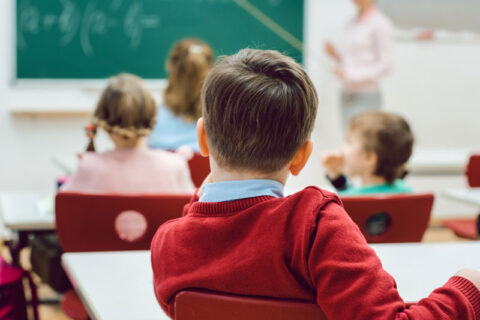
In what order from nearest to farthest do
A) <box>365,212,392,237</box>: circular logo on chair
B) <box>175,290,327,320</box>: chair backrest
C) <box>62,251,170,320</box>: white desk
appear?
<box>175,290,327,320</box>: chair backrest → <box>62,251,170,320</box>: white desk → <box>365,212,392,237</box>: circular logo on chair

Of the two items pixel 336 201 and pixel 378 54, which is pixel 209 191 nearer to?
pixel 336 201

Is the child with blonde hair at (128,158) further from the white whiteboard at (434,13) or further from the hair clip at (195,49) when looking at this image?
the white whiteboard at (434,13)

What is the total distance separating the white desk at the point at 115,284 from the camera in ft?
3.58

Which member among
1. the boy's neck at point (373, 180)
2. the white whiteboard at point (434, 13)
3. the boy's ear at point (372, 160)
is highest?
the white whiteboard at point (434, 13)

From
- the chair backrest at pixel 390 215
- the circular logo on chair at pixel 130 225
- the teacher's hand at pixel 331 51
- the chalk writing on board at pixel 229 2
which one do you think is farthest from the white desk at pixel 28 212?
the teacher's hand at pixel 331 51

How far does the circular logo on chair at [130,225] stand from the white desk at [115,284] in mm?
162

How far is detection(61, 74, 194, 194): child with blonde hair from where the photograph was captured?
2.03 metres

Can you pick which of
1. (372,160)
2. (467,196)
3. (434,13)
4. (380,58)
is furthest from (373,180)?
(434,13)

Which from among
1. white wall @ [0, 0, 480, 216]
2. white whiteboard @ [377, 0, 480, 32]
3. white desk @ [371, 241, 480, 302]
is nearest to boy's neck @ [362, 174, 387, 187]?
white desk @ [371, 241, 480, 302]

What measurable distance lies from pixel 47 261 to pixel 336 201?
1.65m

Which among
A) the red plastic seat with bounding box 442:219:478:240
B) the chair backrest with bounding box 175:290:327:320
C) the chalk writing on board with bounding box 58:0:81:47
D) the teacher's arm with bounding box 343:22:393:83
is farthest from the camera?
the teacher's arm with bounding box 343:22:393:83

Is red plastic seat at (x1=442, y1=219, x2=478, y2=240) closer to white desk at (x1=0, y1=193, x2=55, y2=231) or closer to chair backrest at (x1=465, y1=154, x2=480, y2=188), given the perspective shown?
chair backrest at (x1=465, y1=154, x2=480, y2=188)

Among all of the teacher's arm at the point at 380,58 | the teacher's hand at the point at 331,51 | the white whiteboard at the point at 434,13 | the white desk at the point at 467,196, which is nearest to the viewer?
the white desk at the point at 467,196

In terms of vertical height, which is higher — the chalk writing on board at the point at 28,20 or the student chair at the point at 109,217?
the chalk writing on board at the point at 28,20
